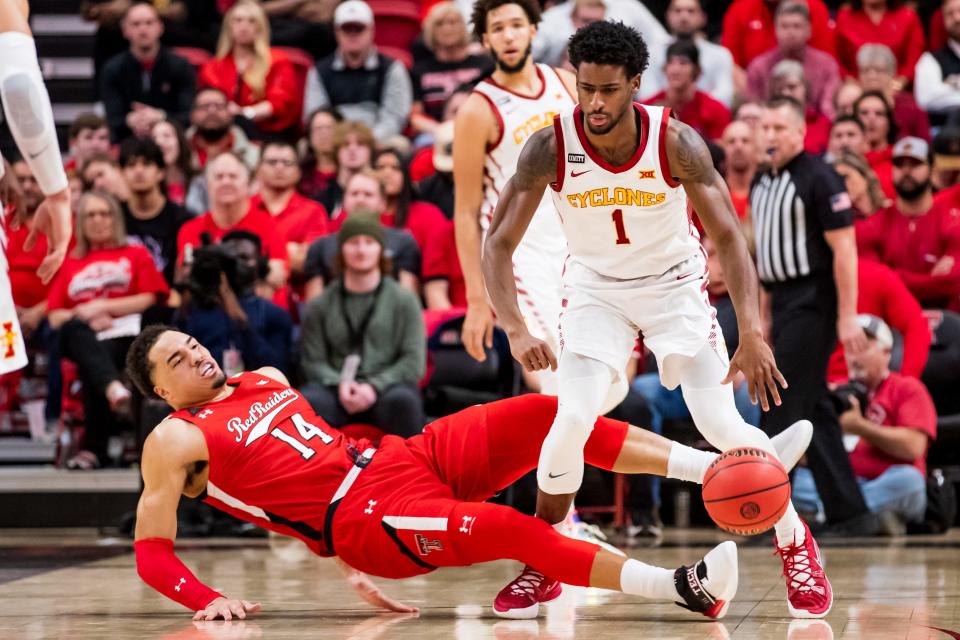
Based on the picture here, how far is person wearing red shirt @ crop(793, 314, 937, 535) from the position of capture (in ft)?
26.0

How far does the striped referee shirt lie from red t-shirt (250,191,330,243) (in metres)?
3.25

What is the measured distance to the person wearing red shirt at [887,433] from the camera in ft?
26.0

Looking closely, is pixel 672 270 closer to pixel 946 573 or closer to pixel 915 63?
pixel 946 573

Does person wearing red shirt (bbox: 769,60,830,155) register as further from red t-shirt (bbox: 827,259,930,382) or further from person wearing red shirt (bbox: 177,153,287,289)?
person wearing red shirt (bbox: 177,153,287,289)

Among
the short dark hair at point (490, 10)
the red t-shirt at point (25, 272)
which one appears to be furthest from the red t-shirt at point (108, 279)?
the short dark hair at point (490, 10)

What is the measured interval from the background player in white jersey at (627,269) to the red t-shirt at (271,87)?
278 inches

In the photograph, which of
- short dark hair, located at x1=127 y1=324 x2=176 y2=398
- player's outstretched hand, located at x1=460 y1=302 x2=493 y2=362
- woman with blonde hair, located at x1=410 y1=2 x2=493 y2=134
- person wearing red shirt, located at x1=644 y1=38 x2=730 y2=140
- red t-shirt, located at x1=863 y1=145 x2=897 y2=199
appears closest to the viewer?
short dark hair, located at x1=127 y1=324 x2=176 y2=398

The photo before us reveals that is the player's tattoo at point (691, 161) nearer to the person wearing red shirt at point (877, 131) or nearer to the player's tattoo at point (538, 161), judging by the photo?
the player's tattoo at point (538, 161)

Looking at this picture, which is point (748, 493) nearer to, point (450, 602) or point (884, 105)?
point (450, 602)

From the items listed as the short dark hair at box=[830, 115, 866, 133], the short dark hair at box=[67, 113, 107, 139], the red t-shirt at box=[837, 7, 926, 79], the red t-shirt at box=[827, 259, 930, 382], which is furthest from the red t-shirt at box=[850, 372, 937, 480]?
the short dark hair at box=[67, 113, 107, 139]

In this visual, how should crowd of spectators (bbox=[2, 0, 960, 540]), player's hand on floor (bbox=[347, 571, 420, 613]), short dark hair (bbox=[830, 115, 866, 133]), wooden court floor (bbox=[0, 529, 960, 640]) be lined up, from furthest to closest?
short dark hair (bbox=[830, 115, 866, 133]), crowd of spectators (bbox=[2, 0, 960, 540]), player's hand on floor (bbox=[347, 571, 420, 613]), wooden court floor (bbox=[0, 529, 960, 640])

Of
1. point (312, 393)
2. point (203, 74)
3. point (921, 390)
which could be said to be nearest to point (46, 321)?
point (312, 393)

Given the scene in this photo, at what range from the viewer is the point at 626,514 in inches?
321

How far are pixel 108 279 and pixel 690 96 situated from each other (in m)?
4.42
